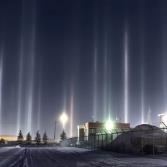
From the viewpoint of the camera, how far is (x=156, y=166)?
73.6 feet

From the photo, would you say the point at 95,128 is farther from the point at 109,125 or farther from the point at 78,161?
the point at 78,161

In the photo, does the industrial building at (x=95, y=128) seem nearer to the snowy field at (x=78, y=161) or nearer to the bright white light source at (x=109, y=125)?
the bright white light source at (x=109, y=125)

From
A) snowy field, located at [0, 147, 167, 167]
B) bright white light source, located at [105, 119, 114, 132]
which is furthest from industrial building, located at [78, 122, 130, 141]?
snowy field, located at [0, 147, 167, 167]

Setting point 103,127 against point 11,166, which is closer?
point 11,166

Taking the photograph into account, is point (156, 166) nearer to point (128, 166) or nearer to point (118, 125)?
point (128, 166)

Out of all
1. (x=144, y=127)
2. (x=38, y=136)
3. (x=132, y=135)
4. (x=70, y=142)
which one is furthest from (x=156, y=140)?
(x=38, y=136)

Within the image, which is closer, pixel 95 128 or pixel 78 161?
pixel 78 161

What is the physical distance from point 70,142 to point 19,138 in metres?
94.4

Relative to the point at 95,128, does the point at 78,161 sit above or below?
below

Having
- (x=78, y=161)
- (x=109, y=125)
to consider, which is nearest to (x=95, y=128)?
(x=109, y=125)

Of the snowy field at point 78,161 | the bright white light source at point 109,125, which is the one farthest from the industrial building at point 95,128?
the snowy field at point 78,161

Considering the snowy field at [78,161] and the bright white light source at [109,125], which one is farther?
the bright white light source at [109,125]

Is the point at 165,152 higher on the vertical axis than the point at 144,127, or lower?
lower

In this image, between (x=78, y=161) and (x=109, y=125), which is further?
(x=109, y=125)
